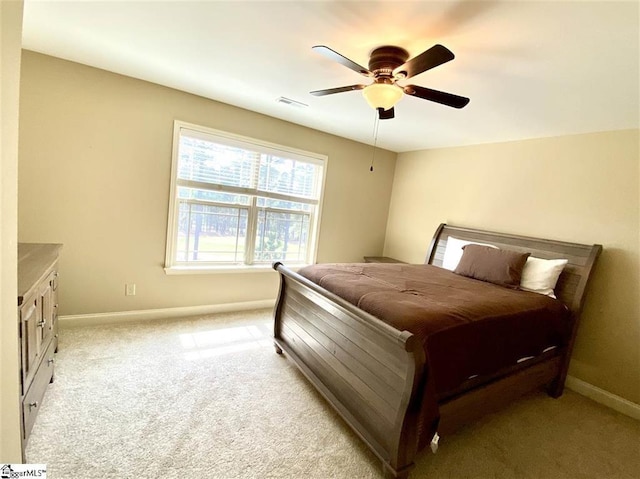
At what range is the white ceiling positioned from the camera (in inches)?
57.2

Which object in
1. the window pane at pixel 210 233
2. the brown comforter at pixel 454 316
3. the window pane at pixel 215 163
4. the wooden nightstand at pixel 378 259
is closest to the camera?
the brown comforter at pixel 454 316

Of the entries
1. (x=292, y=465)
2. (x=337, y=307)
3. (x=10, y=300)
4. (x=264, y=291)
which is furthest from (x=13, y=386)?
(x=264, y=291)

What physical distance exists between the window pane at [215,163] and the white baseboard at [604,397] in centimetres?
376

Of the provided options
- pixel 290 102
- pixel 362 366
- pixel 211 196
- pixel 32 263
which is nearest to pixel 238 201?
pixel 211 196

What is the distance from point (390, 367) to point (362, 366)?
0.24 m

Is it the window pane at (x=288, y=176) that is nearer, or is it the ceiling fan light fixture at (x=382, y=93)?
the ceiling fan light fixture at (x=382, y=93)

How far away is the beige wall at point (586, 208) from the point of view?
8.17 feet

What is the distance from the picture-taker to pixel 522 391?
2.15m

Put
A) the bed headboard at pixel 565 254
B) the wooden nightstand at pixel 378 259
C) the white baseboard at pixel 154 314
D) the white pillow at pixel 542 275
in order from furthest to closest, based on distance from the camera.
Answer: the wooden nightstand at pixel 378 259, the white baseboard at pixel 154 314, the white pillow at pixel 542 275, the bed headboard at pixel 565 254

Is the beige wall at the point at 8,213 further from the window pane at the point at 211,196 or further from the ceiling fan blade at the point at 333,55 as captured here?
the window pane at the point at 211,196

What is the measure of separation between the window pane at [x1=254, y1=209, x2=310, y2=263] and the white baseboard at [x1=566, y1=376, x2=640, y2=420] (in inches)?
122

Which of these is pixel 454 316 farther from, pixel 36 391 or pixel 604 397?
pixel 36 391

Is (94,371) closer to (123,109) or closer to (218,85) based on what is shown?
(123,109)

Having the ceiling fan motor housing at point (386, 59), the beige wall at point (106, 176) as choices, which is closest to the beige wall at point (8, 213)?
the ceiling fan motor housing at point (386, 59)
